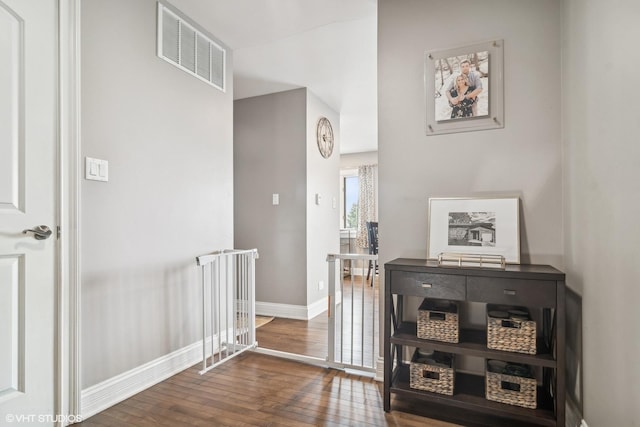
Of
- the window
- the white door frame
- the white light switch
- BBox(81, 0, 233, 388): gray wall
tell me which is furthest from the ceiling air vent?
the window

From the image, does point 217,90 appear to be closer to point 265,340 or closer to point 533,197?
point 265,340

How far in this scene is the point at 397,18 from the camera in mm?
2189

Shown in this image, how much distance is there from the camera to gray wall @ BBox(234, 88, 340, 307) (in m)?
3.79

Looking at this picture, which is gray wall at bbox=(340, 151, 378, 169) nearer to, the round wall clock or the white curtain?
the white curtain

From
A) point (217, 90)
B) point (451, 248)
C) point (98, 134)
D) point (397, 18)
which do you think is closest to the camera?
point (98, 134)

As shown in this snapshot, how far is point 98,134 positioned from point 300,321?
2.58 m

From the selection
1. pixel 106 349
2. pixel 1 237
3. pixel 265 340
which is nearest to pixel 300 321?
pixel 265 340

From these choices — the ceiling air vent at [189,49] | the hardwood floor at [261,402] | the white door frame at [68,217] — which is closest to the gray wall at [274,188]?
the ceiling air vent at [189,49]

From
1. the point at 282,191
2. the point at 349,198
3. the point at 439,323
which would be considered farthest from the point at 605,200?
the point at 349,198

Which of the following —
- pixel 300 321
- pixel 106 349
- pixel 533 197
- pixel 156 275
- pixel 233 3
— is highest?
pixel 233 3

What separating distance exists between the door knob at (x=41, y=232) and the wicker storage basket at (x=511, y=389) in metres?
2.25

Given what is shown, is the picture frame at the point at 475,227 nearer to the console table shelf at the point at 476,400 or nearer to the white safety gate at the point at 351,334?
the white safety gate at the point at 351,334

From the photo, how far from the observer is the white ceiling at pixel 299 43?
234 cm

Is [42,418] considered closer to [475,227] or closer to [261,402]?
[261,402]
